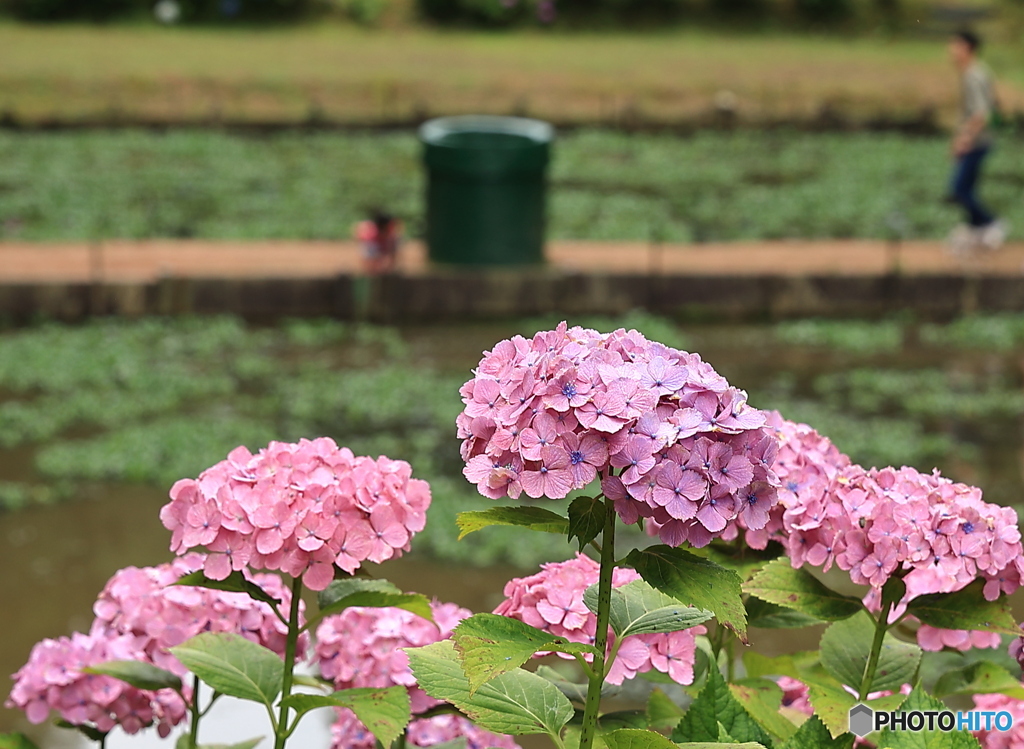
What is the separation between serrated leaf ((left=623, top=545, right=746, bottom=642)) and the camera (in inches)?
66.8

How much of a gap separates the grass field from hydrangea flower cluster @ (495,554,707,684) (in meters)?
14.8

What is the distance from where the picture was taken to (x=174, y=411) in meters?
7.56

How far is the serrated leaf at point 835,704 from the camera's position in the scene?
2.01 meters

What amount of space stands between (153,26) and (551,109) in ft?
29.6

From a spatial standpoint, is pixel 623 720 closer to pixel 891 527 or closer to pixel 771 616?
pixel 771 616

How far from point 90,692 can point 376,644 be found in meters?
0.45

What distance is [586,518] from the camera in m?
1.75

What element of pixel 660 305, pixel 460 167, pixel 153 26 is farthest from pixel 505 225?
pixel 153 26

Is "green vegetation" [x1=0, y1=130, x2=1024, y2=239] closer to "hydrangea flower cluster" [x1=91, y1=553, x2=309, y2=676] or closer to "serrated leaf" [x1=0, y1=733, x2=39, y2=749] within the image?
"hydrangea flower cluster" [x1=91, y1=553, x2=309, y2=676]

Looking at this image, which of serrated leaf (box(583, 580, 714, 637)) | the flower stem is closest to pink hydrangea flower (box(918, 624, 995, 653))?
serrated leaf (box(583, 580, 714, 637))

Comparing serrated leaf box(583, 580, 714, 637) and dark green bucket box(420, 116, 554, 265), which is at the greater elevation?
serrated leaf box(583, 580, 714, 637)

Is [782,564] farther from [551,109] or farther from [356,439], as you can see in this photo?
[551,109]

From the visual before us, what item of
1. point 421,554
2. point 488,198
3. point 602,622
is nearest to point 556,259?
point 488,198

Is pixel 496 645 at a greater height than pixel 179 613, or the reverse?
pixel 496 645
